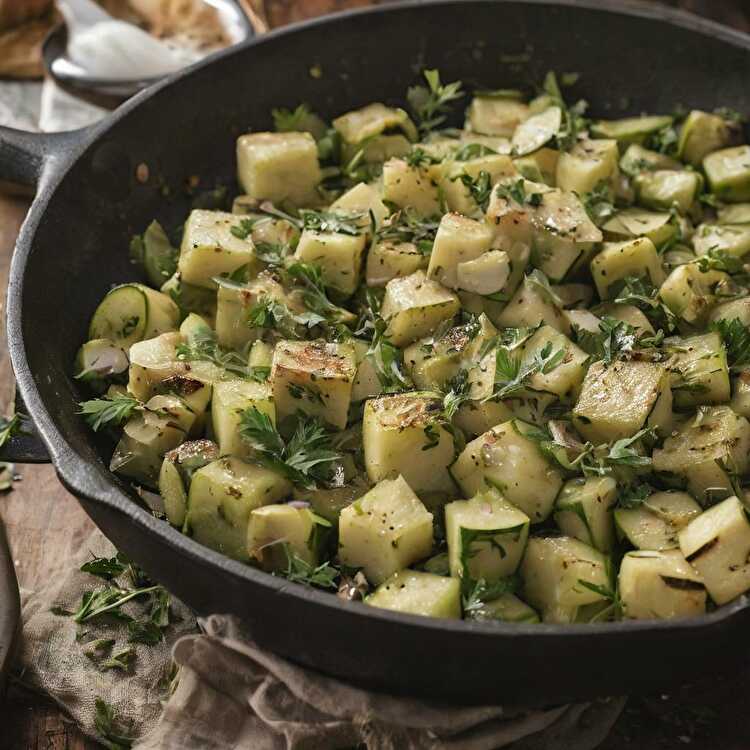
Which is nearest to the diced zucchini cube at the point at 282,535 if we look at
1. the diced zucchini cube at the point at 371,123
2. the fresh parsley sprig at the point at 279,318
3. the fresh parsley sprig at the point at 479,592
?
the fresh parsley sprig at the point at 479,592

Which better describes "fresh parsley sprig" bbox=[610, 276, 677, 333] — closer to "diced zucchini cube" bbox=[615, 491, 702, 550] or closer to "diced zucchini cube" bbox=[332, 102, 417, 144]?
"diced zucchini cube" bbox=[615, 491, 702, 550]

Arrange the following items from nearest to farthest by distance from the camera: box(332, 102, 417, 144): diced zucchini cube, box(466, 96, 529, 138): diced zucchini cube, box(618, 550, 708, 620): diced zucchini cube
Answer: box(618, 550, 708, 620): diced zucchini cube
box(332, 102, 417, 144): diced zucchini cube
box(466, 96, 529, 138): diced zucchini cube

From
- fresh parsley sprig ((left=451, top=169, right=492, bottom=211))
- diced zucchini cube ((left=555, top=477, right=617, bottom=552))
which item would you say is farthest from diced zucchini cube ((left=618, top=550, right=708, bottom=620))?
fresh parsley sprig ((left=451, top=169, right=492, bottom=211))

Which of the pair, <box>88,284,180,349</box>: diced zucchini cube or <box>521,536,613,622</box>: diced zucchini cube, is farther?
<box>88,284,180,349</box>: diced zucchini cube

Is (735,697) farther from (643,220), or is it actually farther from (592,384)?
(643,220)

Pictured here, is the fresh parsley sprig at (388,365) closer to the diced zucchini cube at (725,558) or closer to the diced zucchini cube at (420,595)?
the diced zucchini cube at (420,595)

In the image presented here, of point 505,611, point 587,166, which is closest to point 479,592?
point 505,611
